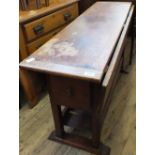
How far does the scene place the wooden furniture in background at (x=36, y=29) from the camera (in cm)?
168

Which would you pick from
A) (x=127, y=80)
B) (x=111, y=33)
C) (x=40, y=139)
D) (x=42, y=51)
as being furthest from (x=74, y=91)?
(x=127, y=80)

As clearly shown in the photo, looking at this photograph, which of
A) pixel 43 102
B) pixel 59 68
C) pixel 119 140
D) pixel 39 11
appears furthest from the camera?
pixel 43 102

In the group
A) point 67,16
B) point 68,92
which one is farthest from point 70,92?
point 67,16

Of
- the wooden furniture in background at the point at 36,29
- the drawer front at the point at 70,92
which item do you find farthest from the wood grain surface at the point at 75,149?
the drawer front at the point at 70,92

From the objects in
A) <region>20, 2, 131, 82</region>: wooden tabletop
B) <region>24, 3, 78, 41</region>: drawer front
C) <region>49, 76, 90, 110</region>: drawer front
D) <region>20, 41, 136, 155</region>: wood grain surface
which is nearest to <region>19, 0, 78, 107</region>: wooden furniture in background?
<region>24, 3, 78, 41</region>: drawer front

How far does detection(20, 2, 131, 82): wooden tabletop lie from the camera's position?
41.4 inches

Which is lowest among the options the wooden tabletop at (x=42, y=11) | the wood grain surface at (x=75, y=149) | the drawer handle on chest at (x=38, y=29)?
the wood grain surface at (x=75, y=149)

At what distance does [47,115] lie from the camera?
73.0 inches

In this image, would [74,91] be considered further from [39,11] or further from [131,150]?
[39,11]

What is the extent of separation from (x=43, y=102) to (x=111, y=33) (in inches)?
41.3

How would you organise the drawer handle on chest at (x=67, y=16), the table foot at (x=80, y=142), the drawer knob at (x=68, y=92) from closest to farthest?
the drawer knob at (x=68, y=92), the table foot at (x=80, y=142), the drawer handle on chest at (x=67, y=16)

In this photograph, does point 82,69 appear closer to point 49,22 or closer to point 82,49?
point 82,49

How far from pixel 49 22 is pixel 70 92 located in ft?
3.31

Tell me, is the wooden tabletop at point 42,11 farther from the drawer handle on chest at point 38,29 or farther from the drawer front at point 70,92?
the drawer front at point 70,92
